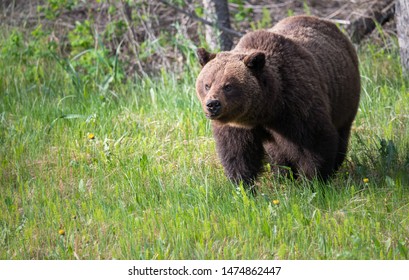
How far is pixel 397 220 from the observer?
5.83m

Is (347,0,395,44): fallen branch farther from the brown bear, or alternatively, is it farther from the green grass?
the brown bear

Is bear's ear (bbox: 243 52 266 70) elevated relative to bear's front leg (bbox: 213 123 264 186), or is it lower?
elevated

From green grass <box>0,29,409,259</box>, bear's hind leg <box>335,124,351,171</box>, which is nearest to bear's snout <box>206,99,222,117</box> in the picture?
green grass <box>0,29,409,259</box>

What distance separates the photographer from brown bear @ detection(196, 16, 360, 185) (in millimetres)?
6227

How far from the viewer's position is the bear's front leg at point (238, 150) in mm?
6496

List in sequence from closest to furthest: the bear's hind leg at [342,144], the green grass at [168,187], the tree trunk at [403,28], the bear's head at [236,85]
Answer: the green grass at [168,187] < the bear's head at [236,85] < the bear's hind leg at [342,144] < the tree trunk at [403,28]

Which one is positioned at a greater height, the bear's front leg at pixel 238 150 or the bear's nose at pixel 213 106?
the bear's nose at pixel 213 106

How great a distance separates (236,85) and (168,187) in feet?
3.92

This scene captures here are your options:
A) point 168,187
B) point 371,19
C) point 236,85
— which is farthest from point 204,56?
point 371,19

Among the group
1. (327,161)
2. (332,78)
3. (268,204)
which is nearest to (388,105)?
(332,78)

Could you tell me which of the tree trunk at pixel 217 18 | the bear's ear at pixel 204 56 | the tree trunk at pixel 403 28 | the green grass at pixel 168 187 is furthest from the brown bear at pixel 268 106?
the tree trunk at pixel 217 18

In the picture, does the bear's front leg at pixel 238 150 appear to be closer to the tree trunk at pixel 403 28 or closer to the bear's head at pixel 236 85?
the bear's head at pixel 236 85

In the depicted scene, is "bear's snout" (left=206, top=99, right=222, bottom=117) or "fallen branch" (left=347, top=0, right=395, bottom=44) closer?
"bear's snout" (left=206, top=99, right=222, bottom=117)

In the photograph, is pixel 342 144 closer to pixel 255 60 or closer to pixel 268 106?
pixel 268 106
